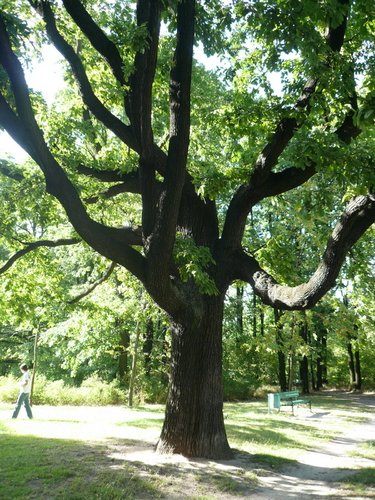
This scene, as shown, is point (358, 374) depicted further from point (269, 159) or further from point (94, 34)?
point (94, 34)

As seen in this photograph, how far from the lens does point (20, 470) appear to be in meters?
6.67

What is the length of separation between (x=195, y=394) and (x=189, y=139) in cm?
430

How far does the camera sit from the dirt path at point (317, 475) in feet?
19.9

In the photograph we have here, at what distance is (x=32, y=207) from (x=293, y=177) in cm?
530

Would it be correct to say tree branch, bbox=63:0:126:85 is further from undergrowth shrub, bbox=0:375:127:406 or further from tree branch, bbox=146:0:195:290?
undergrowth shrub, bbox=0:375:127:406

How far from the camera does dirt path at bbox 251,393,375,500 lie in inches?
239

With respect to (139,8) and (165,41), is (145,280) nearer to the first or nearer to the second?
(139,8)

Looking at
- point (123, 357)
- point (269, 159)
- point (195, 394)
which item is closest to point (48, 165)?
point (269, 159)

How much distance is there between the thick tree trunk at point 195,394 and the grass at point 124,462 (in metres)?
0.32

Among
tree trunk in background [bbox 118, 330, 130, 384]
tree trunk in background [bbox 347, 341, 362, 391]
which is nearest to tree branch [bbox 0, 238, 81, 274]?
tree trunk in background [bbox 118, 330, 130, 384]

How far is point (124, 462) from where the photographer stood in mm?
7180

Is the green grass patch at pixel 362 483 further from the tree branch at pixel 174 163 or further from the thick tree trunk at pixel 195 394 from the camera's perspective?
the tree branch at pixel 174 163

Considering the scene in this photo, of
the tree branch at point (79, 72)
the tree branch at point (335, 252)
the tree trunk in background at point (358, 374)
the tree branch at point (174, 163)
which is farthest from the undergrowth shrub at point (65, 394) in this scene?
the tree trunk in background at point (358, 374)

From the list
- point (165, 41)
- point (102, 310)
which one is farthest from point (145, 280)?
point (102, 310)
